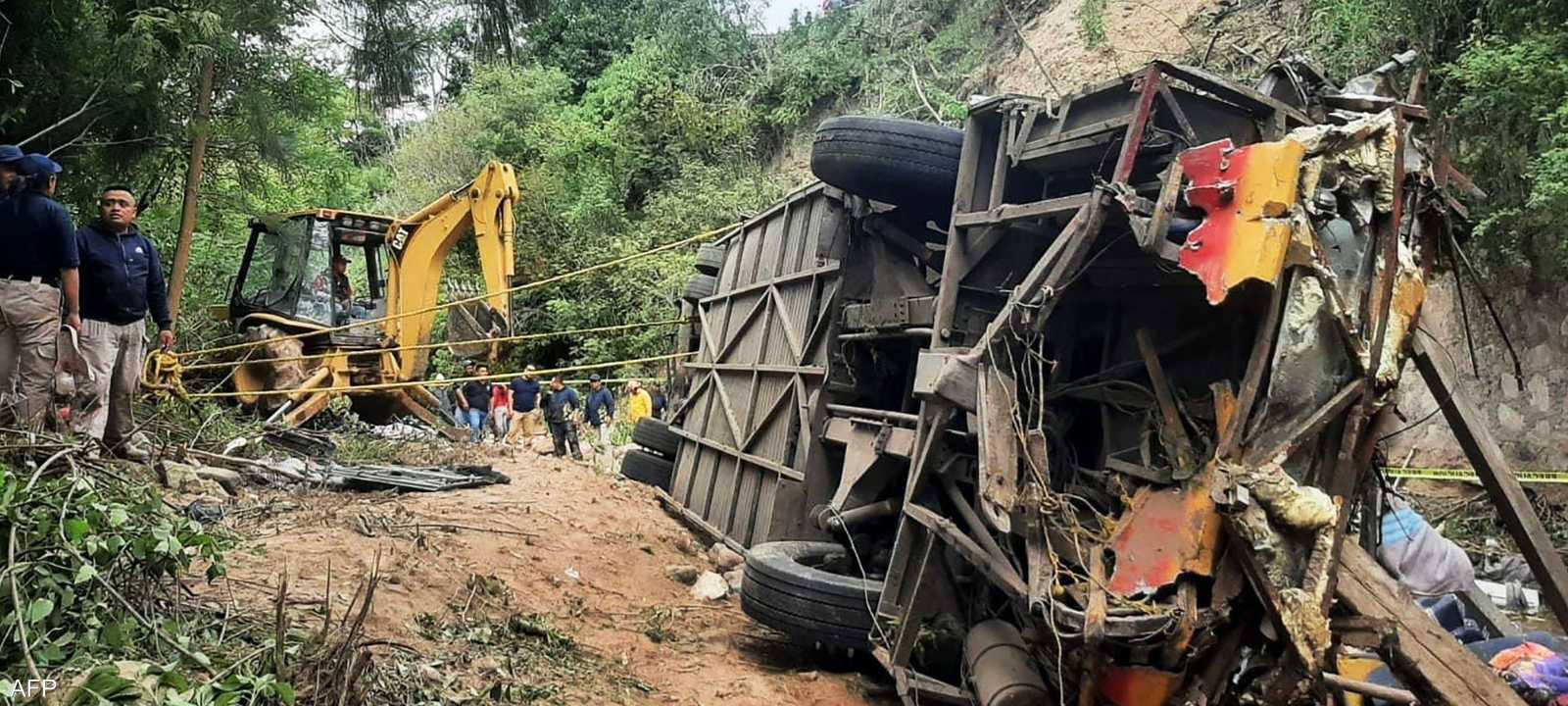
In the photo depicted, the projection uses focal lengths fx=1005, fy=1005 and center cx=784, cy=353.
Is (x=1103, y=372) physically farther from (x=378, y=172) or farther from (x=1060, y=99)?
(x=378, y=172)

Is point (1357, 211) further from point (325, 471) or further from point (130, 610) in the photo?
point (325, 471)

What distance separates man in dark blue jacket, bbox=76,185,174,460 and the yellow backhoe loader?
185 inches

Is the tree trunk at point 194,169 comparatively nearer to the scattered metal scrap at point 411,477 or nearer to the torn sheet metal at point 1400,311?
the scattered metal scrap at point 411,477

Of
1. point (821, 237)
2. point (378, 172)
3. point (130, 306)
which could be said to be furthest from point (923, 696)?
point (378, 172)

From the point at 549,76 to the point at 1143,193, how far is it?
76.4 feet

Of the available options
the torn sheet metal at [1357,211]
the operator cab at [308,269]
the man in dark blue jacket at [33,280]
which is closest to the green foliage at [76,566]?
the man in dark blue jacket at [33,280]

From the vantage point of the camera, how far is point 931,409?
481 cm

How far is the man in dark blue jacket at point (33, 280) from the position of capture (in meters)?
4.97

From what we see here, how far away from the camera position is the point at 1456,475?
848cm

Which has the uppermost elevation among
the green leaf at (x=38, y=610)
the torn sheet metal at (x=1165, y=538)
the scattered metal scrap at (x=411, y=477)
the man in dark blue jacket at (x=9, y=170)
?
the man in dark blue jacket at (x=9, y=170)

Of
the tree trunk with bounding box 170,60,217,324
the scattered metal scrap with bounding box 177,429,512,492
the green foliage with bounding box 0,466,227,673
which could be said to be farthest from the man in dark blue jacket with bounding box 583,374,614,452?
the green foliage with bounding box 0,466,227,673

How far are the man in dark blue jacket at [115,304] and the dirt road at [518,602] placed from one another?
95 cm

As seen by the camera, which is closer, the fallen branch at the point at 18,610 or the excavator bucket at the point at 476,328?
the fallen branch at the point at 18,610

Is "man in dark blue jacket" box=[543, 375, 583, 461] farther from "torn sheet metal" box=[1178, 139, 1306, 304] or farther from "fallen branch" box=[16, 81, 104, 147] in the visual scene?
"torn sheet metal" box=[1178, 139, 1306, 304]
